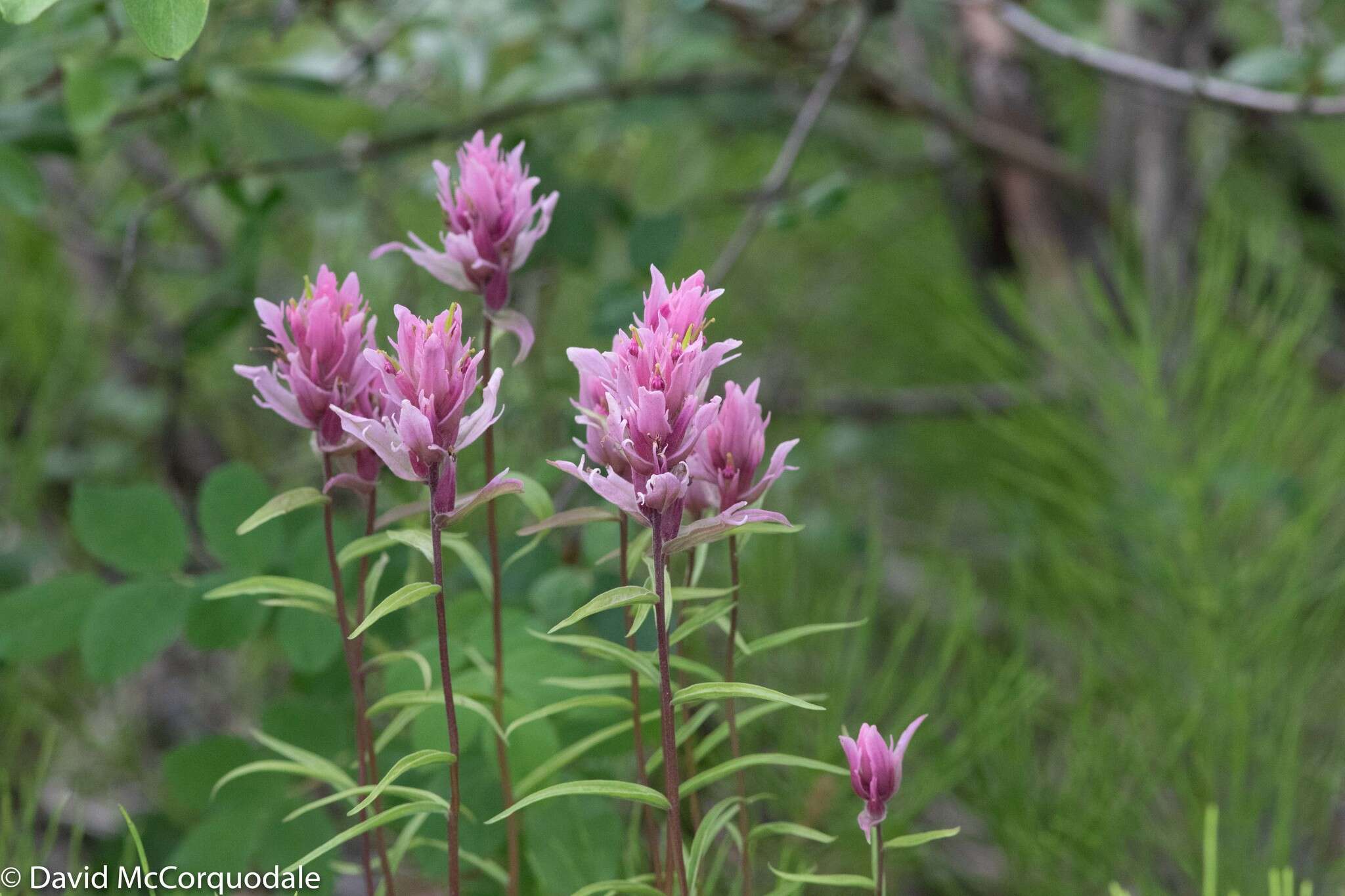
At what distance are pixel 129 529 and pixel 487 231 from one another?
0.25 metres

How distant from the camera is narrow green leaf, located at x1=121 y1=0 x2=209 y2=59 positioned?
1.11 ft

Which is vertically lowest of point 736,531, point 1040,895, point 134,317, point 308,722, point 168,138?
point 1040,895

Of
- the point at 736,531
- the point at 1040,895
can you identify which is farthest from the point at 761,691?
the point at 1040,895

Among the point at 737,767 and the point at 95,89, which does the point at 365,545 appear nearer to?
the point at 737,767

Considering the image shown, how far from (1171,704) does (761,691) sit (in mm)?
420

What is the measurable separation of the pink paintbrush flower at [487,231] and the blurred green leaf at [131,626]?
21 cm

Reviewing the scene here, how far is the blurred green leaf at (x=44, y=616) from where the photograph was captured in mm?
464

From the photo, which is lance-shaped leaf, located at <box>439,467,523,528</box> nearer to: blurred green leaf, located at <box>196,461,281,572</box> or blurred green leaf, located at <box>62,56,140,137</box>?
blurred green leaf, located at <box>196,461,281,572</box>

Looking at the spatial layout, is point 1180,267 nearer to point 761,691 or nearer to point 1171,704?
point 1171,704

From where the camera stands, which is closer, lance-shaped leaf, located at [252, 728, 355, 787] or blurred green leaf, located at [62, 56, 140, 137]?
lance-shaped leaf, located at [252, 728, 355, 787]

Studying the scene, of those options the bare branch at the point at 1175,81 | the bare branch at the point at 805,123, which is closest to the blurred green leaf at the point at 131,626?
the bare branch at the point at 805,123

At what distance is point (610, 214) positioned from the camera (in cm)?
86

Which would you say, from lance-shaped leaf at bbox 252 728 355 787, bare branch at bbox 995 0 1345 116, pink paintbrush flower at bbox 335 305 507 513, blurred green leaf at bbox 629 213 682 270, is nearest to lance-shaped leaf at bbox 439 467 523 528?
pink paintbrush flower at bbox 335 305 507 513

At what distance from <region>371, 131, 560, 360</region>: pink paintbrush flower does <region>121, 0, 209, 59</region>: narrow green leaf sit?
9 cm
